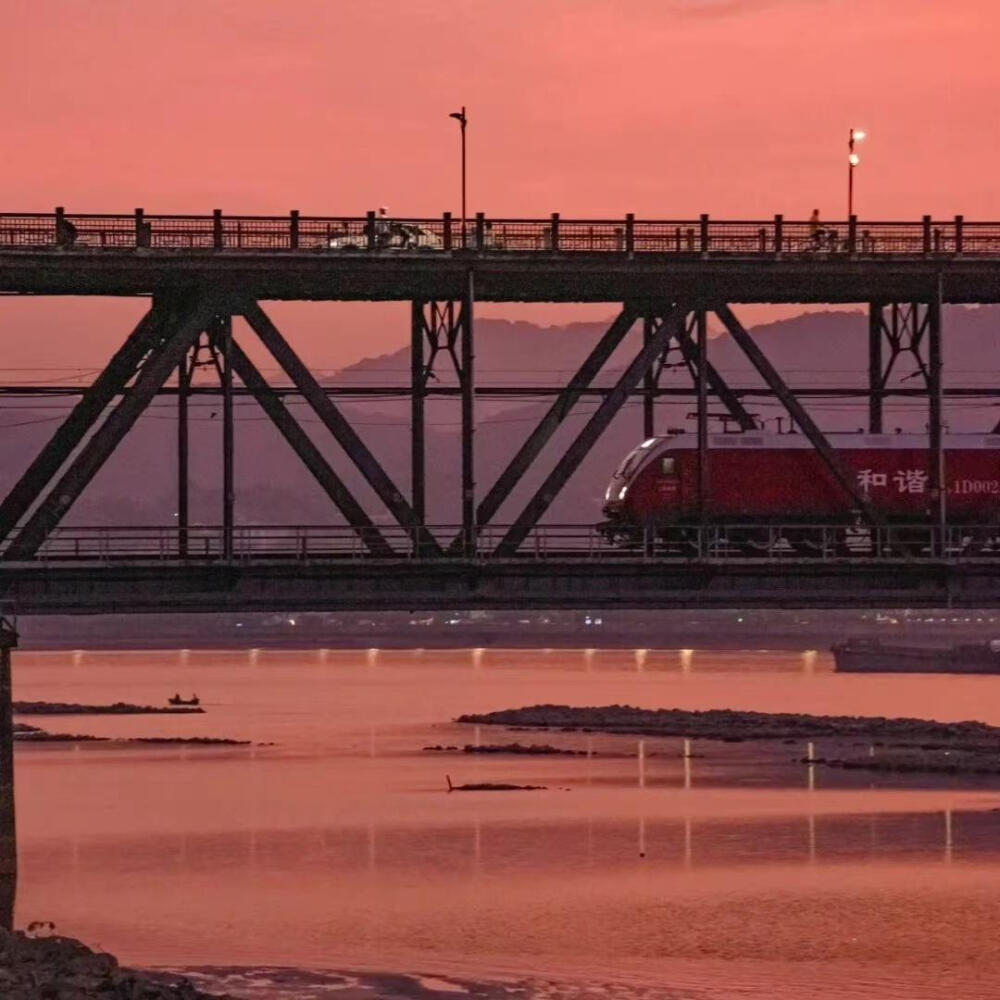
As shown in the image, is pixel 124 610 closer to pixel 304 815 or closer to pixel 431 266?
pixel 431 266

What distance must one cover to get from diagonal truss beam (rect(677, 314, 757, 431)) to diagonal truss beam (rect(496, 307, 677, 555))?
1.03 metres

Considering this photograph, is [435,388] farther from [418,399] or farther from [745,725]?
[745,725]

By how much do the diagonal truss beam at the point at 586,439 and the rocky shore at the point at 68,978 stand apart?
81.7ft

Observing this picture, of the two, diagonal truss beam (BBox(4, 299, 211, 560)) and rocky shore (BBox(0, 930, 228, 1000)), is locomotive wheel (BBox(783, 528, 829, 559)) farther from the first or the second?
rocky shore (BBox(0, 930, 228, 1000))

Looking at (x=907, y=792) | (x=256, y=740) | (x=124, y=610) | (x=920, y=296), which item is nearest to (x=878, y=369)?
(x=920, y=296)

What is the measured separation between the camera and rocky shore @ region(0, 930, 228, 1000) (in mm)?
36906

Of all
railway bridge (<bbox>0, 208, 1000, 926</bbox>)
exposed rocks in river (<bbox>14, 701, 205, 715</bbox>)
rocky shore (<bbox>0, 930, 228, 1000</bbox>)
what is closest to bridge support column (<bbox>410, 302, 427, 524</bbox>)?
railway bridge (<bbox>0, 208, 1000, 926</bbox>)

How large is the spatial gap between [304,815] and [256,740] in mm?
41935

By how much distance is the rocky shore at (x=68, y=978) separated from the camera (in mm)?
36906

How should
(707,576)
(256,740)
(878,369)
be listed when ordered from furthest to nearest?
(256,740), (878,369), (707,576)

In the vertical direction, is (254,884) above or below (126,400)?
below

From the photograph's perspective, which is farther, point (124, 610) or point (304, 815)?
point (304, 815)

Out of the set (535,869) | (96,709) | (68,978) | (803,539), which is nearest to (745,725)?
(803,539)

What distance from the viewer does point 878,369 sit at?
255 ft
